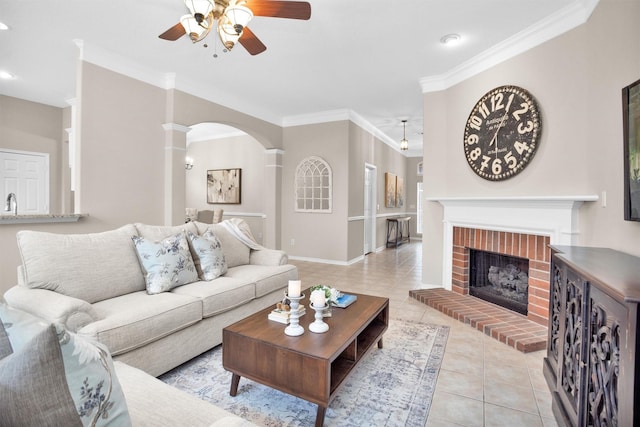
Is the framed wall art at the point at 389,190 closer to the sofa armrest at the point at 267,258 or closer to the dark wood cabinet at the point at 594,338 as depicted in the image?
the sofa armrest at the point at 267,258

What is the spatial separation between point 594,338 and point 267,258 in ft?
8.97

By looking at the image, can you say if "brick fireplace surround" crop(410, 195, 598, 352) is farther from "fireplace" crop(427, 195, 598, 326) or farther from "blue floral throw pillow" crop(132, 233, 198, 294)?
"blue floral throw pillow" crop(132, 233, 198, 294)

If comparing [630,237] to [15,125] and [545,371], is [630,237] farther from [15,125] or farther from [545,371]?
[15,125]

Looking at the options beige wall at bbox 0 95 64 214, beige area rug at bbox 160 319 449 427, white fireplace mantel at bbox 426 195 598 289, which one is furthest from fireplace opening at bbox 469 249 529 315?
beige wall at bbox 0 95 64 214

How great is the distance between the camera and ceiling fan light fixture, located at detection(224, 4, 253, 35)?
202cm

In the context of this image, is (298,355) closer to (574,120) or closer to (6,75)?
(574,120)

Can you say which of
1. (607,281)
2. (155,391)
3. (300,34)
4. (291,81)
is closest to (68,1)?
(300,34)

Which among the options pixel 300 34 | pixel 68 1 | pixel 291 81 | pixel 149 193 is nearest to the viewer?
pixel 68 1

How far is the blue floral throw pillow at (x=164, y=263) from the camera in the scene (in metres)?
2.38

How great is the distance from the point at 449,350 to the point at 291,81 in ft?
12.5

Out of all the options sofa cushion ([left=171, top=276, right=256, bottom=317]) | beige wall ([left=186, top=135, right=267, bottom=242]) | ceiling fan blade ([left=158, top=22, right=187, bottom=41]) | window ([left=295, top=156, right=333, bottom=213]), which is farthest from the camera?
beige wall ([left=186, top=135, right=267, bottom=242])

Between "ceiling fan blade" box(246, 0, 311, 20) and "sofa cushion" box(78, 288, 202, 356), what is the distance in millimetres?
2094

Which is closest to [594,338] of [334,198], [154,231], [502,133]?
[502,133]

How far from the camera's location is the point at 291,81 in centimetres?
443
